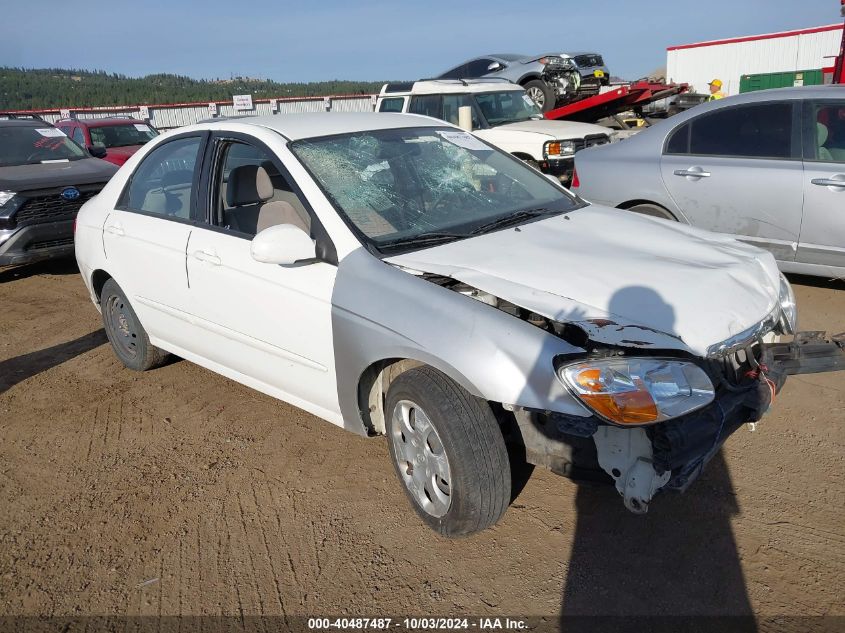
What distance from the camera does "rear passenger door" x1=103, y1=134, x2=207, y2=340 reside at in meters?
4.04

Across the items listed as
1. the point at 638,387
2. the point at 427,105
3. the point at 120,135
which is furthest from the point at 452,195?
the point at 120,135

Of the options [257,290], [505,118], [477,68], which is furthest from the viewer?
[477,68]

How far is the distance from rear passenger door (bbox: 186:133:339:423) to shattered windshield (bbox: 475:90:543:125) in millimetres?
7153

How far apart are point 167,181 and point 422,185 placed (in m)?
1.73

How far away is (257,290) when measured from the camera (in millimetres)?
3490

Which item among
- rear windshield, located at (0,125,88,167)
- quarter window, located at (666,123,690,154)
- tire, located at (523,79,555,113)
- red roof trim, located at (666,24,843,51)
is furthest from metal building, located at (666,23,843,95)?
rear windshield, located at (0,125,88,167)

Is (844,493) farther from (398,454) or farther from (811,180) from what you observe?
(811,180)

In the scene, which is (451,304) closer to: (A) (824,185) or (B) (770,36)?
(A) (824,185)

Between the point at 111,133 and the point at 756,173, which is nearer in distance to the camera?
the point at 756,173

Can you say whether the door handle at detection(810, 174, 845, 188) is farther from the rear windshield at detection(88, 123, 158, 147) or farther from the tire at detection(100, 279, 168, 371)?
the rear windshield at detection(88, 123, 158, 147)

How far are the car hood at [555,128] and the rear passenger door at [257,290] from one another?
6.38 metres

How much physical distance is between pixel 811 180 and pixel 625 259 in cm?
280

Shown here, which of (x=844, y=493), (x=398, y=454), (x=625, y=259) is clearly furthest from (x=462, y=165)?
(x=844, y=493)

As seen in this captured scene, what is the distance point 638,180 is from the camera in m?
5.89
